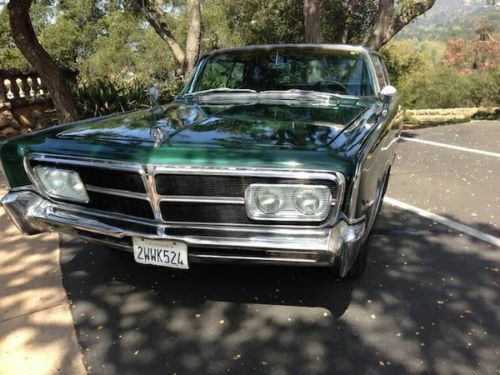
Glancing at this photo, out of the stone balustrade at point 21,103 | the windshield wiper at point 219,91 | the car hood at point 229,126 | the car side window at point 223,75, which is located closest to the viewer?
the car hood at point 229,126

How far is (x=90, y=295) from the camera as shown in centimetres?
336

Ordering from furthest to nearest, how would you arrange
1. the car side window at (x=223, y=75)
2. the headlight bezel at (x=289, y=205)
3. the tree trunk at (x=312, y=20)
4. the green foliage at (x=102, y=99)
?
1. the green foliage at (x=102, y=99)
2. the tree trunk at (x=312, y=20)
3. the car side window at (x=223, y=75)
4. the headlight bezel at (x=289, y=205)

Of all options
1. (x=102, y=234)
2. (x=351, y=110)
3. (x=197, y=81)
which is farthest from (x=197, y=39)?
(x=102, y=234)

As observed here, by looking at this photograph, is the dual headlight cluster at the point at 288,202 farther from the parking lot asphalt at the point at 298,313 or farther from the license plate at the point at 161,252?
the parking lot asphalt at the point at 298,313

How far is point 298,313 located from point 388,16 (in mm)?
8143

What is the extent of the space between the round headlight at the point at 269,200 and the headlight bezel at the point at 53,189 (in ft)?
3.54

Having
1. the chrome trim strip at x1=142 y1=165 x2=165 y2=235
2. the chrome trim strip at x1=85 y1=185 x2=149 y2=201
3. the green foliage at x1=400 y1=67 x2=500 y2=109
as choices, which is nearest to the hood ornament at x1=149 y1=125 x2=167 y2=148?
the chrome trim strip at x1=142 y1=165 x2=165 y2=235

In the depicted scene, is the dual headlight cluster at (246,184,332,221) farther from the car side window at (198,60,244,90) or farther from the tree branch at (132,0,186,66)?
the tree branch at (132,0,186,66)

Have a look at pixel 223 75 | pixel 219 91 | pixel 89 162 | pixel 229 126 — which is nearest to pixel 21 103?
pixel 223 75

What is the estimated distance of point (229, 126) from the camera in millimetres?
3025

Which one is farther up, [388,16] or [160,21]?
[160,21]

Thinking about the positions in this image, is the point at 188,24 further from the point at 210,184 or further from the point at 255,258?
the point at 255,258

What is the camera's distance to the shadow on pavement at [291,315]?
2.64 meters

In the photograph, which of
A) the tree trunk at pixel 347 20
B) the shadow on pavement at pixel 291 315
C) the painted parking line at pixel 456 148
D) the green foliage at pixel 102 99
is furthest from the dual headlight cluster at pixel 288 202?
the tree trunk at pixel 347 20
